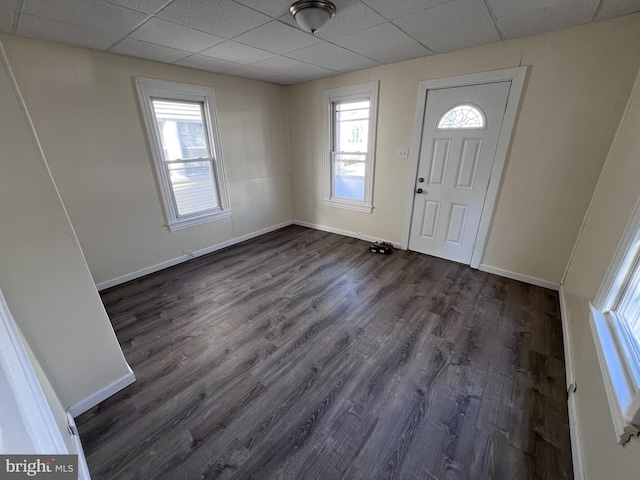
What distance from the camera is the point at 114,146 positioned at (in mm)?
2703

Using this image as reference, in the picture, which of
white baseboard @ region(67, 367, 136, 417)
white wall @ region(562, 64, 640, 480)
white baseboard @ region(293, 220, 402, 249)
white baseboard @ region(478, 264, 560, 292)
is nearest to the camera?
white wall @ region(562, 64, 640, 480)

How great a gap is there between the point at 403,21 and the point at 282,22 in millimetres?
950

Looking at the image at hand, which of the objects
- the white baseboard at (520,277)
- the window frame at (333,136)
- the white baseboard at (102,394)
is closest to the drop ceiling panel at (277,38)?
the window frame at (333,136)

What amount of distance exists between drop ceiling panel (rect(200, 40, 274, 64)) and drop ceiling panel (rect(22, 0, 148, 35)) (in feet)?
2.30

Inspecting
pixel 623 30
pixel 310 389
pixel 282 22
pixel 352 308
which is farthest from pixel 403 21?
pixel 310 389

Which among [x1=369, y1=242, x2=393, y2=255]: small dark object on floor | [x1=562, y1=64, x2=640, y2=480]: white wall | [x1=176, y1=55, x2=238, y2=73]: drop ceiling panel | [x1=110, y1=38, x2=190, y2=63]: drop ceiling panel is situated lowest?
[x1=369, y1=242, x2=393, y2=255]: small dark object on floor

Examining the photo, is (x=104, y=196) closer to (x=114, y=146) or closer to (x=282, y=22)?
(x=114, y=146)

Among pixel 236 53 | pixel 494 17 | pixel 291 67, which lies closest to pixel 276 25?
pixel 236 53

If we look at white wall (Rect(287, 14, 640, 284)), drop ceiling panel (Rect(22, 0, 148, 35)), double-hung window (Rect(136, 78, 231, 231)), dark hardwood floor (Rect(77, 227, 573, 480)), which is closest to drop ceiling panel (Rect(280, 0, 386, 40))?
drop ceiling panel (Rect(22, 0, 148, 35))

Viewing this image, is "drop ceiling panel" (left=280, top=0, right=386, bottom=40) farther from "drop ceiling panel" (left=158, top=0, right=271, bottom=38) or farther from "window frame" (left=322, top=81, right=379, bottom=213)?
"window frame" (left=322, top=81, right=379, bottom=213)

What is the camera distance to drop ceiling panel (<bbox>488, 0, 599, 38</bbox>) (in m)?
1.77

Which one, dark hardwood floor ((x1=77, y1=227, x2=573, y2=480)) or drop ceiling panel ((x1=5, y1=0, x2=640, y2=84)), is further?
drop ceiling panel ((x1=5, y1=0, x2=640, y2=84))

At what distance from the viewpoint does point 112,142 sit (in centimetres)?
268

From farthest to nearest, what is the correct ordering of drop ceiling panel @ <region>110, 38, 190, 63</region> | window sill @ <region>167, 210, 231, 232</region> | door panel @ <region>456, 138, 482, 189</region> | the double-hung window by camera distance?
1. window sill @ <region>167, 210, 231, 232</region>
2. the double-hung window
3. door panel @ <region>456, 138, 482, 189</region>
4. drop ceiling panel @ <region>110, 38, 190, 63</region>
